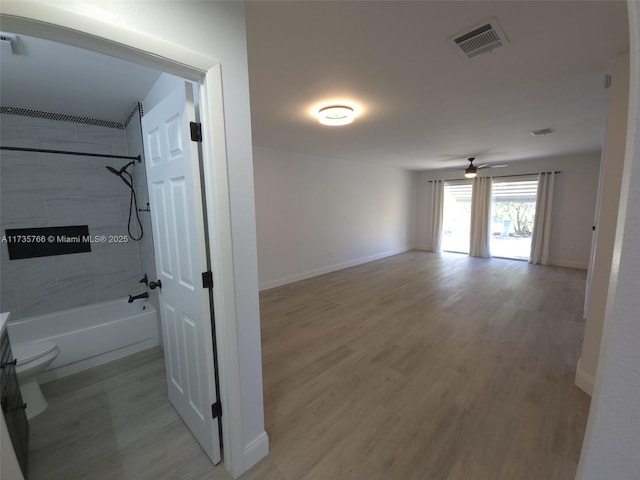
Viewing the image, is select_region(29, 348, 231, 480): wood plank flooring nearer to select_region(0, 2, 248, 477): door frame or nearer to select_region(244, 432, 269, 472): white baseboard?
select_region(244, 432, 269, 472): white baseboard

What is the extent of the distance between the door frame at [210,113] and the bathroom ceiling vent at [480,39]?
1457 mm

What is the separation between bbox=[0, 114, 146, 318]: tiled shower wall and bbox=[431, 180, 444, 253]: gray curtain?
7135 millimetres

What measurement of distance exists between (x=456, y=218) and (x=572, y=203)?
8.12 feet

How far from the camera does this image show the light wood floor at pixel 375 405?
1501 mm

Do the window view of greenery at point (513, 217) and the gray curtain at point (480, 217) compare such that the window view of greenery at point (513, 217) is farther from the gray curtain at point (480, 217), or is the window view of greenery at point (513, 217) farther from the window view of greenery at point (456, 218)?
the window view of greenery at point (456, 218)

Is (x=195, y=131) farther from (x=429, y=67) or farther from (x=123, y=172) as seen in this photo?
(x=123, y=172)

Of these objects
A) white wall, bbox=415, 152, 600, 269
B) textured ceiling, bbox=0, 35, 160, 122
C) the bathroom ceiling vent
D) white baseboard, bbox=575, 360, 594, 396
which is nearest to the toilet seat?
textured ceiling, bbox=0, 35, 160, 122

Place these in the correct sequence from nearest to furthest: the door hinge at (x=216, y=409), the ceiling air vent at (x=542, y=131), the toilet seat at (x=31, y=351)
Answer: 1. the door hinge at (x=216, y=409)
2. the toilet seat at (x=31, y=351)
3. the ceiling air vent at (x=542, y=131)

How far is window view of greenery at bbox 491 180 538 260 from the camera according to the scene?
6.34 metres

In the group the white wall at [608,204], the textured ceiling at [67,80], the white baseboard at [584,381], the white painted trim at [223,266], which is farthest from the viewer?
the white baseboard at [584,381]

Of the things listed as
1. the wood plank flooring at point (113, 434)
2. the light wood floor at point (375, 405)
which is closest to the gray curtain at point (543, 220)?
the light wood floor at point (375, 405)

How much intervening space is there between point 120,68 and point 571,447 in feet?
12.3

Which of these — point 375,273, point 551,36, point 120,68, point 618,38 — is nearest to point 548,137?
point 618,38

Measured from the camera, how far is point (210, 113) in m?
1.18
